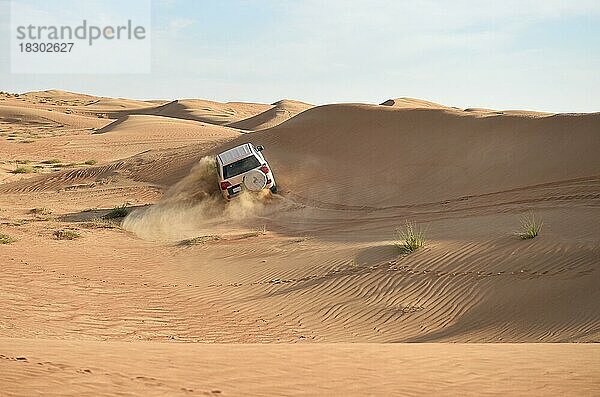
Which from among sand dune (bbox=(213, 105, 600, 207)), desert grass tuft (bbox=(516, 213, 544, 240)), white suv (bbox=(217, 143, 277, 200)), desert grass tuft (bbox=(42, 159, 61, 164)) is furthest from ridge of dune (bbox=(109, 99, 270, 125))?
desert grass tuft (bbox=(516, 213, 544, 240))

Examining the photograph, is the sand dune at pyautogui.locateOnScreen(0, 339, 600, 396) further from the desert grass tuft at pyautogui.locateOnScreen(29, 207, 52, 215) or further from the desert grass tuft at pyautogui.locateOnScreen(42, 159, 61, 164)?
the desert grass tuft at pyautogui.locateOnScreen(42, 159, 61, 164)

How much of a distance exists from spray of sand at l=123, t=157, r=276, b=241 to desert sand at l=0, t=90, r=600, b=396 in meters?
0.07

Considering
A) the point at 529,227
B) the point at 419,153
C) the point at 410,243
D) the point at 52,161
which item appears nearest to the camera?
the point at 529,227

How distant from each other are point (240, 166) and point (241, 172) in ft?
0.53

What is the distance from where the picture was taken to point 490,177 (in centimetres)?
1934

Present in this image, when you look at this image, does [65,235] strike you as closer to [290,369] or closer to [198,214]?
[198,214]

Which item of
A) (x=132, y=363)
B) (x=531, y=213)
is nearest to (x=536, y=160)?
(x=531, y=213)

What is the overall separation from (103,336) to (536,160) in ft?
45.0

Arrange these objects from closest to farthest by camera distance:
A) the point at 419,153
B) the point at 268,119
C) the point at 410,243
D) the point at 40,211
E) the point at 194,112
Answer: the point at 410,243
the point at 40,211
the point at 419,153
the point at 268,119
the point at 194,112

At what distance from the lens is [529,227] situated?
1271 cm

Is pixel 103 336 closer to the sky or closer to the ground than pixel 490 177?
closer to the ground

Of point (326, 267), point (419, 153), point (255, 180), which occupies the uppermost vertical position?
point (419, 153)

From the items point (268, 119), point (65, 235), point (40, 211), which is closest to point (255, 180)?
point (65, 235)

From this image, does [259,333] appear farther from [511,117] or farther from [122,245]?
[511,117]
